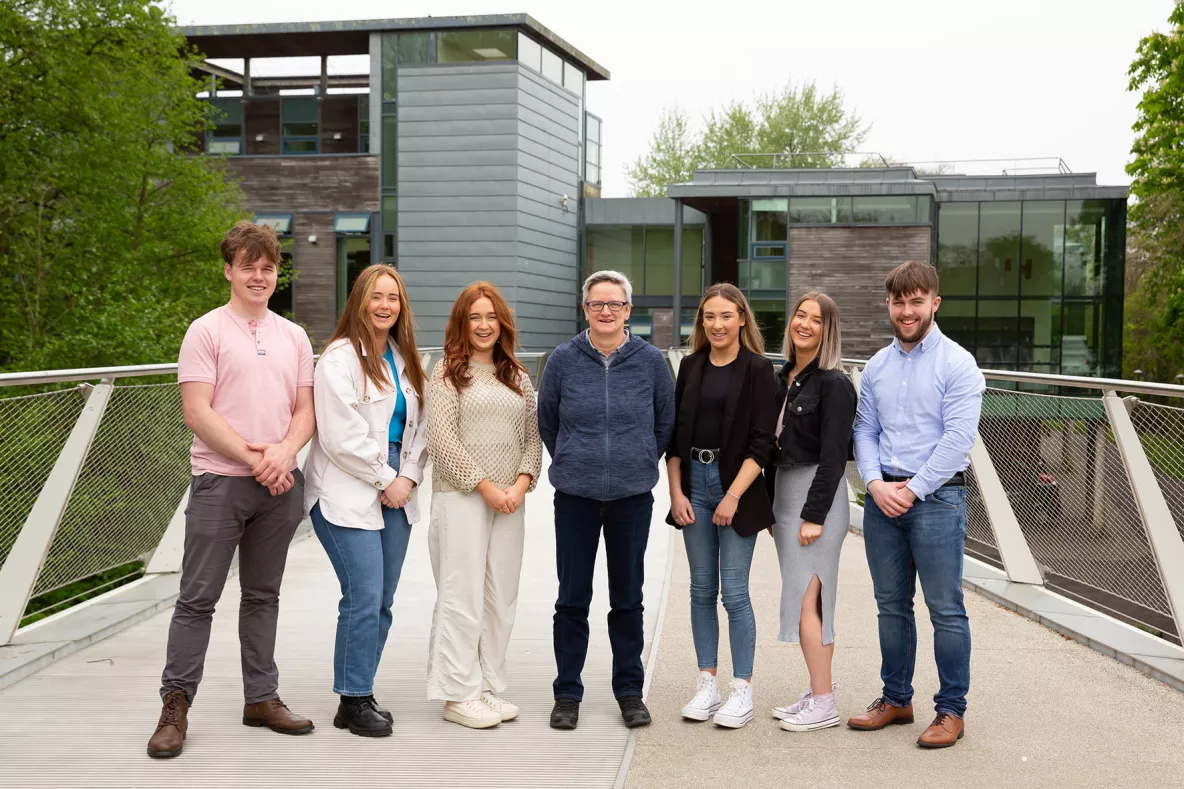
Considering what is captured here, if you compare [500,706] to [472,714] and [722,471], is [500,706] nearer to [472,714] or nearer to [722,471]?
[472,714]

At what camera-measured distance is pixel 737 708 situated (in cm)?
419

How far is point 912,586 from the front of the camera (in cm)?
431

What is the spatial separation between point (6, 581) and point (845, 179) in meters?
28.1

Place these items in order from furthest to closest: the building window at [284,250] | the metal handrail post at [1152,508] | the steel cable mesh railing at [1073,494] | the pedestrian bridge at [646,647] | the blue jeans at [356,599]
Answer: the building window at [284,250] < the steel cable mesh railing at [1073,494] < the metal handrail post at [1152,508] < the blue jeans at [356,599] < the pedestrian bridge at [646,647]

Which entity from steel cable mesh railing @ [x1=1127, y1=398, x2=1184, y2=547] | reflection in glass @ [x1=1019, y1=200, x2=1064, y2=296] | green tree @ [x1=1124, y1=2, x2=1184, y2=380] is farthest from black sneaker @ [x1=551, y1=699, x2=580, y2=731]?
reflection in glass @ [x1=1019, y1=200, x2=1064, y2=296]

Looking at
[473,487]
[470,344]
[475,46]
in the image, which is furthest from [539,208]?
[473,487]

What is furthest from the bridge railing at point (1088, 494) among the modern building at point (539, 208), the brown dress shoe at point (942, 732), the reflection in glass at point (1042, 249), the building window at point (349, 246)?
the building window at point (349, 246)

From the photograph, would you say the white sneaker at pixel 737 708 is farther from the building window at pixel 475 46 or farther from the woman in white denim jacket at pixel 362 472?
the building window at pixel 475 46

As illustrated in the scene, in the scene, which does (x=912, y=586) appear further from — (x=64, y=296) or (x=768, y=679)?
(x=64, y=296)

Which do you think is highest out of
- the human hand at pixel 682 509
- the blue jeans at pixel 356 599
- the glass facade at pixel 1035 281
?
the glass facade at pixel 1035 281

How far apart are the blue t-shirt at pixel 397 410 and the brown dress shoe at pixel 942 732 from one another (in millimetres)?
2127

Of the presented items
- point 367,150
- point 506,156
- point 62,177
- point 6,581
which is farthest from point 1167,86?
point 6,581

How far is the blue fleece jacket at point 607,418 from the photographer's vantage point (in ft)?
13.6

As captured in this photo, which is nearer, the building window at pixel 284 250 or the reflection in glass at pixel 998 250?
the reflection in glass at pixel 998 250
